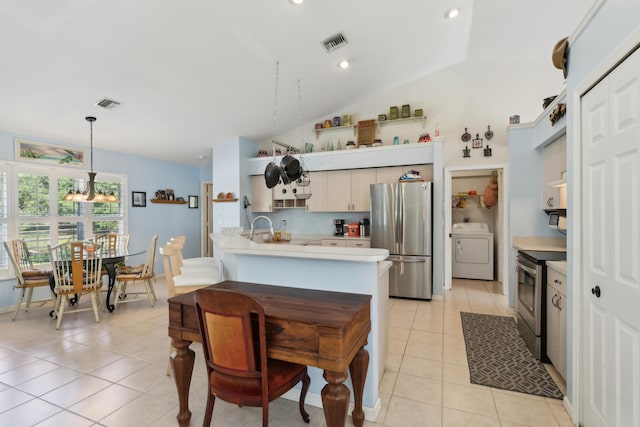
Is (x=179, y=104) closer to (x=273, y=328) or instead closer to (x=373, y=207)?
(x=373, y=207)

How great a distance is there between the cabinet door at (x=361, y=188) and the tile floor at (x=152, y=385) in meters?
2.06

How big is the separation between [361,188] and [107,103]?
372 centimetres

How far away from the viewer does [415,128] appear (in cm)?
517

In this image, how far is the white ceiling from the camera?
8.56 ft

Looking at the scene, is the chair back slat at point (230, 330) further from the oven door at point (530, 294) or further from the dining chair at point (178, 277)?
the oven door at point (530, 294)

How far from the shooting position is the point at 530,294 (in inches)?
111

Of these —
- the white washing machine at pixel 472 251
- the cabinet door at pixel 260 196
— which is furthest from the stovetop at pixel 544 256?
the cabinet door at pixel 260 196

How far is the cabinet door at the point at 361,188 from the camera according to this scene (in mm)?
5051

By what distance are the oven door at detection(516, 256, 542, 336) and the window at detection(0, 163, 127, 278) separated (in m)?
6.14

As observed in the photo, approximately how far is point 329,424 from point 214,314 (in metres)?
0.78

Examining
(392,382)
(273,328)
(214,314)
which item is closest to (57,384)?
(214,314)

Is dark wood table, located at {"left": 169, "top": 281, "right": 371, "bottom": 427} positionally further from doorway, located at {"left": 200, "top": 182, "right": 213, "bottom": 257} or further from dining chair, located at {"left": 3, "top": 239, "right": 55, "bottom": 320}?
doorway, located at {"left": 200, "top": 182, "right": 213, "bottom": 257}

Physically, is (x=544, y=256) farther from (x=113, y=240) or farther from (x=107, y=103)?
(x=113, y=240)

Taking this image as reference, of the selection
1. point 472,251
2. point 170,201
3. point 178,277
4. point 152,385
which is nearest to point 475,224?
point 472,251
